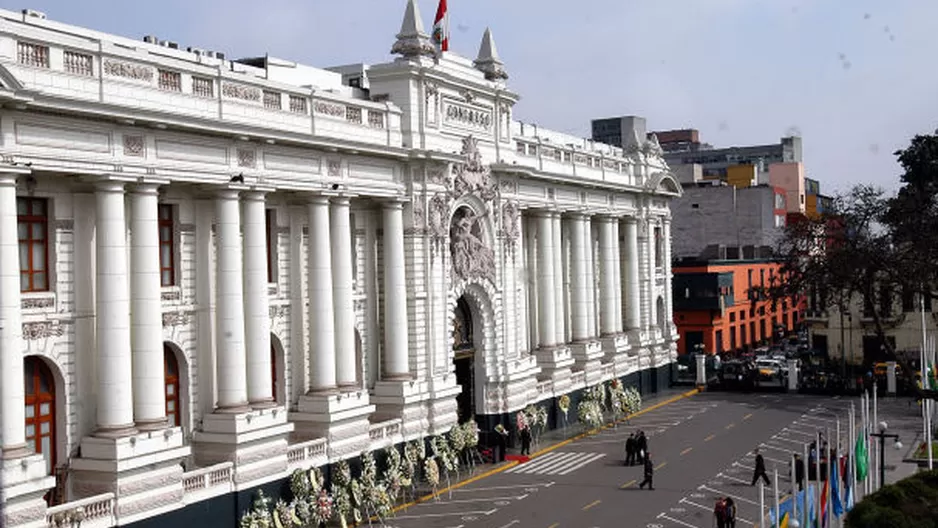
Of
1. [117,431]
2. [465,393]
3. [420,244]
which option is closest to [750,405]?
[465,393]

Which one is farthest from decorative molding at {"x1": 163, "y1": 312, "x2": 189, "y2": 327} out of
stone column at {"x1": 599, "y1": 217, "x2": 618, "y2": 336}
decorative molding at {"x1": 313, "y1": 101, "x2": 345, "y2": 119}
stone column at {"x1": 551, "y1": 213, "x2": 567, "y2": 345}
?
stone column at {"x1": 599, "y1": 217, "x2": 618, "y2": 336}

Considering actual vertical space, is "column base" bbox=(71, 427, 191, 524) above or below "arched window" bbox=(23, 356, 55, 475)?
below

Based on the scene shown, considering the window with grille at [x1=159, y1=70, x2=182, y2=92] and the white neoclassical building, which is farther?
the window with grille at [x1=159, y1=70, x2=182, y2=92]

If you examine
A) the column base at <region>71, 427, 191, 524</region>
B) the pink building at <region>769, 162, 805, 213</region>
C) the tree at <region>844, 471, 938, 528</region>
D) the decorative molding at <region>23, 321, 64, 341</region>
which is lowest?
the tree at <region>844, 471, 938, 528</region>

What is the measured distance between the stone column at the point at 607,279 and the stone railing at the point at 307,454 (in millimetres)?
29626

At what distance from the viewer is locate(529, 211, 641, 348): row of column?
53750 mm

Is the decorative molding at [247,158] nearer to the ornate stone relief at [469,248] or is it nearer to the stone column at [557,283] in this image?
the ornate stone relief at [469,248]

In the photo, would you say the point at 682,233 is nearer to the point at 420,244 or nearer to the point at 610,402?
the point at 610,402

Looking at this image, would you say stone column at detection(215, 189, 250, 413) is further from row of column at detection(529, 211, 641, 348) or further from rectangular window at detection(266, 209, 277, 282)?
row of column at detection(529, 211, 641, 348)

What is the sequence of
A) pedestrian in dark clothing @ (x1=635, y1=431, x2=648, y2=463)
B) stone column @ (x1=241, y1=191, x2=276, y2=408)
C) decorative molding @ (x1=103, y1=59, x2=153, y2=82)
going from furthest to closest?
pedestrian in dark clothing @ (x1=635, y1=431, x2=648, y2=463), stone column @ (x1=241, y1=191, x2=276, y2=408), decorative molding @ (x1=103, y1=59, x2=153, y2=82)

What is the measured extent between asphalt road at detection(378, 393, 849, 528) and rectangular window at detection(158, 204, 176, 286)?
10.4m

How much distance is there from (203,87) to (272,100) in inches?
125

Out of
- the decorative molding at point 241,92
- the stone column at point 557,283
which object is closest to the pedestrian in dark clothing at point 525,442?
the stone column at point 557,283

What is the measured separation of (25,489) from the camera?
2459 cm
